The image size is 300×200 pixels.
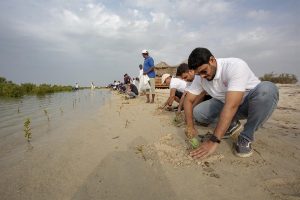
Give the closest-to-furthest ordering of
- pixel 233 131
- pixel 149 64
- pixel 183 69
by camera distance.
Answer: pixel 233 131
pixel 183 69
pixel 149 64

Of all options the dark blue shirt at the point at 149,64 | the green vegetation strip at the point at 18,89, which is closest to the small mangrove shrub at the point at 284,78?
the dark blue shirt at the point at 149,64

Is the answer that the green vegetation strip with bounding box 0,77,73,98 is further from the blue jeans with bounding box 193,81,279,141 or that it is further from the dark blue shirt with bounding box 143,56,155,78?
the blue jeans with bounding box 193,81,279,141

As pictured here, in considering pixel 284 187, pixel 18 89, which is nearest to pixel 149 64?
pixel 284 187


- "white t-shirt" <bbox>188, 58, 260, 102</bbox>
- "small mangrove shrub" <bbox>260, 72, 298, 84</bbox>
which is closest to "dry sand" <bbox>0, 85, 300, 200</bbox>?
"white t-shirt" <bbox>188, 58, 260, 102</bbox>

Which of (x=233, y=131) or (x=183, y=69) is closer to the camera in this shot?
(x=233, y=131)

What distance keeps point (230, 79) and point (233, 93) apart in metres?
0.17

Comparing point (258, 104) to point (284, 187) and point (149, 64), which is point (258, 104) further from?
point (149, 64)

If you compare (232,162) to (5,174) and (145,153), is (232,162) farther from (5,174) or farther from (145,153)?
(5,174)

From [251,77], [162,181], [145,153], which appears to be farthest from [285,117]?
[162,181]

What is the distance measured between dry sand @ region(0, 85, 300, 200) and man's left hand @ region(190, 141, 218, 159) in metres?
0.07

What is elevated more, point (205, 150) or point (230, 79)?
point (230, 79)

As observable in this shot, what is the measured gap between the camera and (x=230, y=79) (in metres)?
2.47

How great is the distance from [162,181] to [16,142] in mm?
2728

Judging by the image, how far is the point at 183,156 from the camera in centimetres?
267
